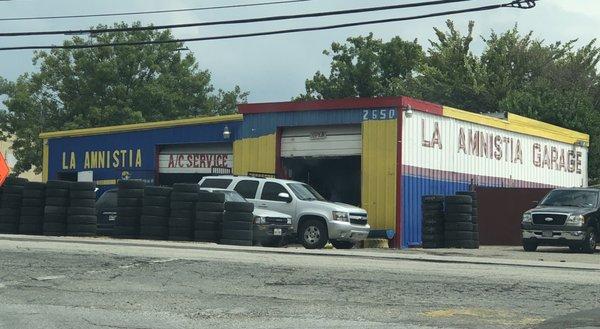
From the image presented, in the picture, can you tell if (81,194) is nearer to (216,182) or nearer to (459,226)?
(216,182)

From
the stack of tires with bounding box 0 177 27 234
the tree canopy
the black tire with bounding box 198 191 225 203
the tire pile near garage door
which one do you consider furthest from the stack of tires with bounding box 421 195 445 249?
the tree canopy

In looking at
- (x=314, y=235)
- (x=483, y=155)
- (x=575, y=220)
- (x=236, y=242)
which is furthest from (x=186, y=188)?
(x=483, y=155)

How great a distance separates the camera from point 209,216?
22453 millimetres

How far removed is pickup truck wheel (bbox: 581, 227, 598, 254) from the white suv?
5.91 metres

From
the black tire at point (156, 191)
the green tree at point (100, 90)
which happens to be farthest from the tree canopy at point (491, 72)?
the black tire at point (156, 191)

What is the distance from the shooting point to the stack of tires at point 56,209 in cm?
2366

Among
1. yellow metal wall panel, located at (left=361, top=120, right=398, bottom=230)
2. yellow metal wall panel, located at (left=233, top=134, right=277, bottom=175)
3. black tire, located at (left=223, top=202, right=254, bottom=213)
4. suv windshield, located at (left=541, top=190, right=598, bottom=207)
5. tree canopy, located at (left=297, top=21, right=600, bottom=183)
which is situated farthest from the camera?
tree canopy, located at (left=297, top=21, right=600, bottom=183)

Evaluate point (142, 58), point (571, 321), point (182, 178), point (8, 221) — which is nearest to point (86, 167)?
point (182, 178)

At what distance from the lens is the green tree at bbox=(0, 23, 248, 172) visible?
5962 centimetres

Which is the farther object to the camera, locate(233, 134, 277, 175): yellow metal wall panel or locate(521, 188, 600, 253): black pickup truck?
locate(233, 134, 277, 175): yellow metal wall panel

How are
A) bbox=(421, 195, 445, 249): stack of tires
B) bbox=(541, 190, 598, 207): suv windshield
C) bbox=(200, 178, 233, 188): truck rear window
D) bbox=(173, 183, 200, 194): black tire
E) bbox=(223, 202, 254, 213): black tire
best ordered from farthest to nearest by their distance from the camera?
1. bbox=(421, 195, 445, 249): stack of tires
2. bbox=(541, 190, 598, 207): suv windshield
3. bbox=(200, 178, 233, 188): truck rear window
4. bbox=(173, 183, 200, 194): black tire
5. bbox=(223, 202, 254, 213): black tire

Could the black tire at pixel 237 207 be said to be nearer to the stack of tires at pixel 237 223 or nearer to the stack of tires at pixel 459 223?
the stack of tires at pixel 237 223

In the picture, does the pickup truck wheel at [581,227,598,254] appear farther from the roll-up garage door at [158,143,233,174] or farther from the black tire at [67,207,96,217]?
the roll-up garage door at [158,143,233,174]

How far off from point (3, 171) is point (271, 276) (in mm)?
11406
